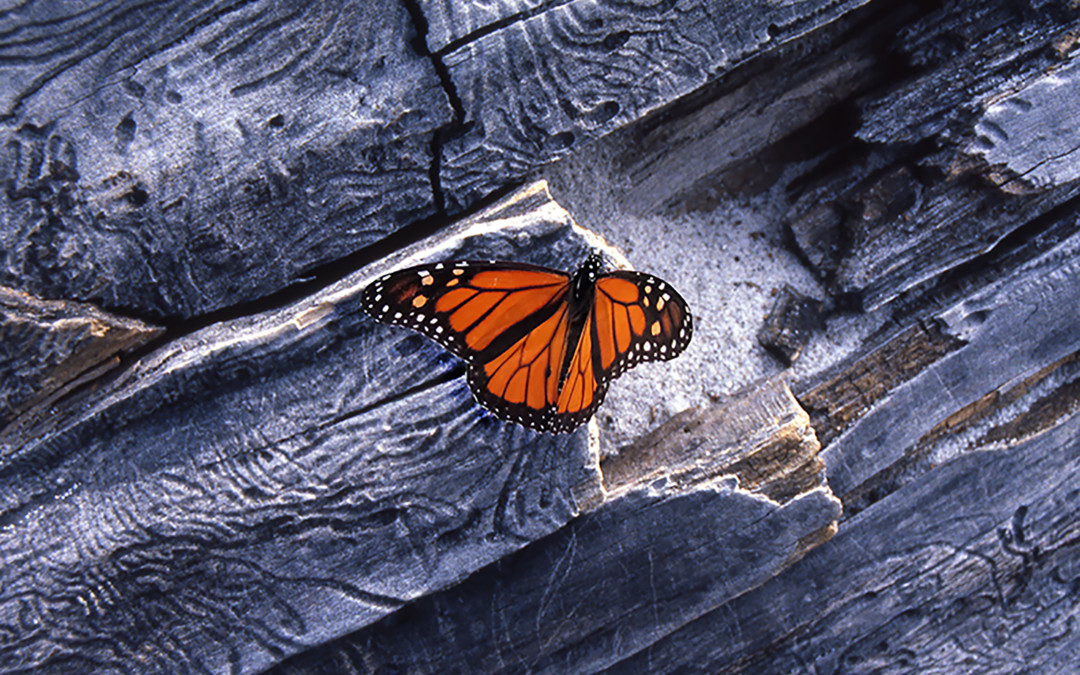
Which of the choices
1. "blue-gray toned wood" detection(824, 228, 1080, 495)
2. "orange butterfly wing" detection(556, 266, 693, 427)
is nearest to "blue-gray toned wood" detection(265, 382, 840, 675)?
"blue-gray toned wood" detection(824, 228, 1080, 495)

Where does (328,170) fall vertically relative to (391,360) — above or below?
above

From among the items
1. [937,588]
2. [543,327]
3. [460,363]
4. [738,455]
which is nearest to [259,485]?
[460,363]

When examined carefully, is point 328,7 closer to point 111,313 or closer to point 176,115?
point 176,115


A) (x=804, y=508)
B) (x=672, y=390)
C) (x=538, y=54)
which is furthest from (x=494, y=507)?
(x=538, y=54)

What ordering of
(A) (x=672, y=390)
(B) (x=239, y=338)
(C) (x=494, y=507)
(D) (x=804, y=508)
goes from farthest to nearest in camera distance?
(A) (x=672, y=390)
(D) (x=804, y=508)
(C) (x=494, y=507)
(B) (x=239, y=338)

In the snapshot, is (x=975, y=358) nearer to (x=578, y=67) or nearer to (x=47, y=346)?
(x=578, y=67)

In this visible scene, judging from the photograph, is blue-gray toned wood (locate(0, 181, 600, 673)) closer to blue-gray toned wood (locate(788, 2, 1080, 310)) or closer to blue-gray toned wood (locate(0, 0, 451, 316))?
blue-gray toned wood (locate(0, 0, 451, 316))

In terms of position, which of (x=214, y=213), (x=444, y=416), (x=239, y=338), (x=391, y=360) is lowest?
(x=444, y=416)
